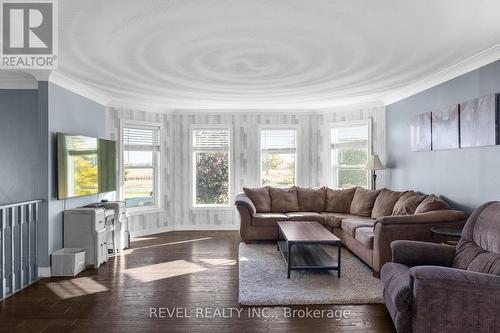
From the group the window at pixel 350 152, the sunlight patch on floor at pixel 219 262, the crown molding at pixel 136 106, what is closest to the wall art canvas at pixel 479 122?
the window at pixel 350 152

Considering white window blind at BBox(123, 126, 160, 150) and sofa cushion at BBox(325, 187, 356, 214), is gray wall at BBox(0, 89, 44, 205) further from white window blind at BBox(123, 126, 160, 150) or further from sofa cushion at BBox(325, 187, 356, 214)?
sofa cushion at BBox(325, 187, 356, 214)

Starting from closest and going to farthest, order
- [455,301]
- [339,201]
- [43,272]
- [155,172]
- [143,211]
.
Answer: [455,301] < [43,272] < [339,201] < [143,211] < [155,172]

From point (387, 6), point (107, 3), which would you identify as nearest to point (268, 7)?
point (387, 6)

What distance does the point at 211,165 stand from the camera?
7227 mm

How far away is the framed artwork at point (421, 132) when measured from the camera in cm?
489

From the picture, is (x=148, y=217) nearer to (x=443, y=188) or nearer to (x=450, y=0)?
(x=443, y=188)

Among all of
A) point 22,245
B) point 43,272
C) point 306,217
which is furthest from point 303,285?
point 22,245

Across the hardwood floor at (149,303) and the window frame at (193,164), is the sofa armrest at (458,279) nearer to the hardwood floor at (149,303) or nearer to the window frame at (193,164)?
the hardwood floor at (149,303)

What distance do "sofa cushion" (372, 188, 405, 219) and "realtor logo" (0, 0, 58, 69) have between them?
16.0 ft

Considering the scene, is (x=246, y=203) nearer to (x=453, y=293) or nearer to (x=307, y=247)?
(x=307, y=247)

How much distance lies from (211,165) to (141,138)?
155cm

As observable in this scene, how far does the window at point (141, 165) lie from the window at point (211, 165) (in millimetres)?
806

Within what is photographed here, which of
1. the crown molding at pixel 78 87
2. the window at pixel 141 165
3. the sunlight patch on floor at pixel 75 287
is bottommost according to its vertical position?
the sunlight patch on floor at pixel 75 287

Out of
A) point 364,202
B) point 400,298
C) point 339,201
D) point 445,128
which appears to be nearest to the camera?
point 400,298
